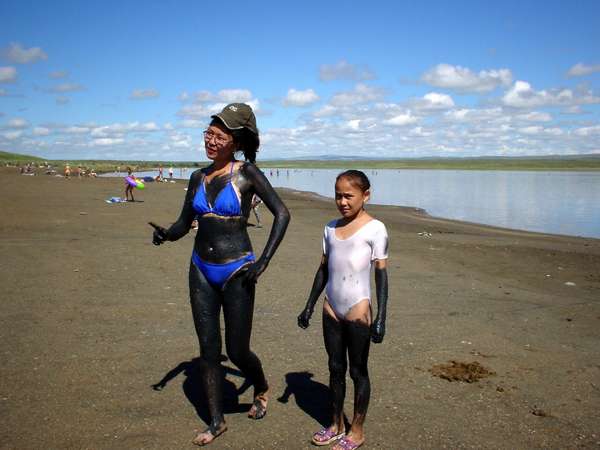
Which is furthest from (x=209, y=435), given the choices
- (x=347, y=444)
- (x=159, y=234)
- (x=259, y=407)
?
(x=159, y=234)

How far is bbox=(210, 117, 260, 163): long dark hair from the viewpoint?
4.19 metres

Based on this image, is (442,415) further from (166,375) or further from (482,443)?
(166,375)

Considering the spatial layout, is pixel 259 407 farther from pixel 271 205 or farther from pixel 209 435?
pixel 271 205

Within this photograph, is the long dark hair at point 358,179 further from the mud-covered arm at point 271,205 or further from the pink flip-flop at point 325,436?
the pink flip-flop at point 325,436

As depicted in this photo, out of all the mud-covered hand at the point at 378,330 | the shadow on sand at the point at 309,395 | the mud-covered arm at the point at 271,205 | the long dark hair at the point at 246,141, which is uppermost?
the long dark hair at the point at 246,141

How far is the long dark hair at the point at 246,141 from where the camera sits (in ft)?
13.7

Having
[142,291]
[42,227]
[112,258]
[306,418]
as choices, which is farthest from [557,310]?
[42,227]

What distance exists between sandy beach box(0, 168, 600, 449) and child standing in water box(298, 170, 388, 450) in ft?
1.87

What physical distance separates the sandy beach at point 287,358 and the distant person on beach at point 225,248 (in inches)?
27.9

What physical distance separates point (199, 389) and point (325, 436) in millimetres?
1677

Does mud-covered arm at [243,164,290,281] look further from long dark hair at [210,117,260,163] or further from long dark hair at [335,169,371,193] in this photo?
long dark hair at [335,169,371,193]

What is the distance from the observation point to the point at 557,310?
862 cm

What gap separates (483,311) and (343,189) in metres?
5.57

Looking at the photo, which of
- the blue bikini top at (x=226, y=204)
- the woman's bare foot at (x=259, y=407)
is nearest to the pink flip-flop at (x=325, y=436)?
the woman's bare foot at (x=259, y=407)
